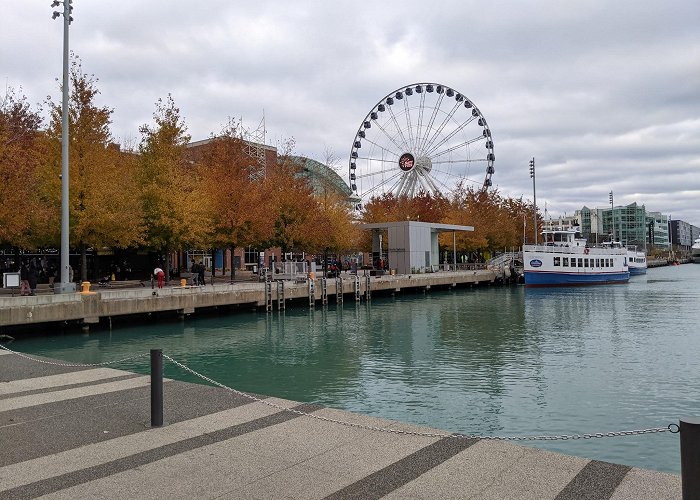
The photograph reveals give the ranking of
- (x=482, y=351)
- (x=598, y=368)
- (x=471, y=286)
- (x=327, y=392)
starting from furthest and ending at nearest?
(x=471, y=286), (x=482, y=351), (x=598, y=368), (x=327, y=392)

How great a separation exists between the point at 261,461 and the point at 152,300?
88.7 feet

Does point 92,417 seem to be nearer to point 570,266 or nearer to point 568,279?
point 568,279

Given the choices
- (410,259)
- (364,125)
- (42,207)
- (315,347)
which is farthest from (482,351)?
(364,125)

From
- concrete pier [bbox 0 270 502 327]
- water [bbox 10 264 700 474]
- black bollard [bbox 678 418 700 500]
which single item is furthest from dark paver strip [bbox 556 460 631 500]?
concrete pier [bbox 0 270 502 327]

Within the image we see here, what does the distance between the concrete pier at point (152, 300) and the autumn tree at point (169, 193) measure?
4466 millimetres

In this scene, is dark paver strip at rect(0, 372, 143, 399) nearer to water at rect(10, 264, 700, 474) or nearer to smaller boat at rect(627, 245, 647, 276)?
water at rect(10, 264, 700, 474)

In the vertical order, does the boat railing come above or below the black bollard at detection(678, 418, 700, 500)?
above

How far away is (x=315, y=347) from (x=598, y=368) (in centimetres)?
1108

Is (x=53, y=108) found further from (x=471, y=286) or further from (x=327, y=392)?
(x=471, y=286)

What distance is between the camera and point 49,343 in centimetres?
2623

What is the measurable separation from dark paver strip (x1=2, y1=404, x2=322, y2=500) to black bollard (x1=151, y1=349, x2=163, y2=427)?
3.04 ft

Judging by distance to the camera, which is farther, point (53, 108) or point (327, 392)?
point (53, 108)

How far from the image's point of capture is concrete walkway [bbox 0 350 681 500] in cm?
675

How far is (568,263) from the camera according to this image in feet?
244
